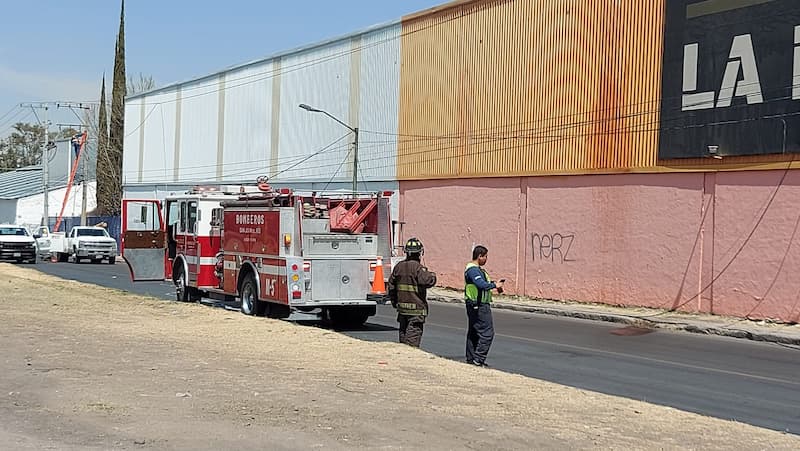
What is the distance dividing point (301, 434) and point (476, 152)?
86.4 feet

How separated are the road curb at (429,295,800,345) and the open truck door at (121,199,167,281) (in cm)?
935

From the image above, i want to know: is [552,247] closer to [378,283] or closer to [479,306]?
[378,283]

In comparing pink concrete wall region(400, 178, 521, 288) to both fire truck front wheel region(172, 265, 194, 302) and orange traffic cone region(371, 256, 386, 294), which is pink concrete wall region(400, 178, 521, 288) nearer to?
fire truck front wheel region(172, 265, 194, 302)

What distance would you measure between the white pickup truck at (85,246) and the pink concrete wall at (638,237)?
20442 millimetres

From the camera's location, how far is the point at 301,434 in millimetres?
8109

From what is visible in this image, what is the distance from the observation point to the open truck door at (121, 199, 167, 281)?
79.9 ft

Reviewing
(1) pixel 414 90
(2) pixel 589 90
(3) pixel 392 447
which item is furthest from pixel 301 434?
(1) pixel 414 90

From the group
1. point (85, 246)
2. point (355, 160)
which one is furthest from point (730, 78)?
point (85, 246)

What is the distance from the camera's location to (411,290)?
14.4m

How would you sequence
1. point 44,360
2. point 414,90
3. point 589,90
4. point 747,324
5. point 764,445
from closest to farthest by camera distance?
point 764,445
point 44,360
point 747,324
point 589,90
point 414,90

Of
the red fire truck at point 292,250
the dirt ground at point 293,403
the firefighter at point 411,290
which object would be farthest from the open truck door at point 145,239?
the firefighter at point 411,290

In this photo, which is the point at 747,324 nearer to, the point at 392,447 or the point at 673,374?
the point at 673,374

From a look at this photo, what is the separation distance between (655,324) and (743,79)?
20.4 ft

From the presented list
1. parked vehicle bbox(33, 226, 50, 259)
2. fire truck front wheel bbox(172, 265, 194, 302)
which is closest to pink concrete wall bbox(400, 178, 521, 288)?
fire truck front wheel bbox(172, 265, 194, 302)
